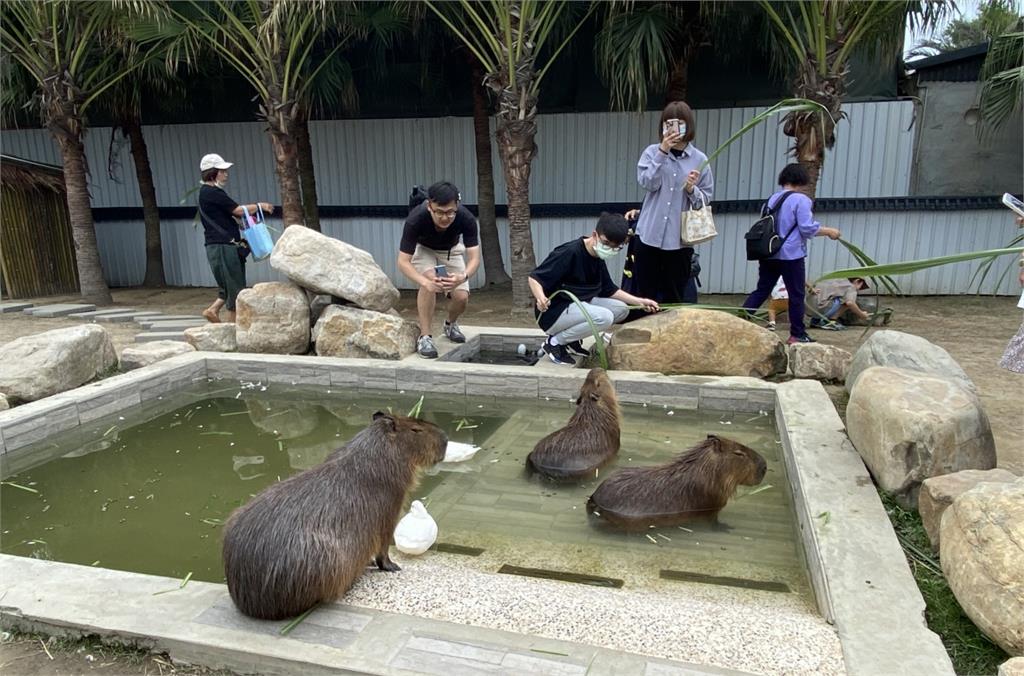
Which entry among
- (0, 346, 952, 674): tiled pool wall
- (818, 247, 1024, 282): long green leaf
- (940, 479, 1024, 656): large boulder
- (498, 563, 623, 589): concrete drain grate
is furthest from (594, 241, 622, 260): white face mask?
(940, 479, 1024, 656): large boulder

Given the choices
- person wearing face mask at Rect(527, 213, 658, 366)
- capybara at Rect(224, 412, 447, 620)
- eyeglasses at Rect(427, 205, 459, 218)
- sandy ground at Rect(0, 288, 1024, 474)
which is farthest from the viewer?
eyeglasses at Rect(427, 205, 459, 218)

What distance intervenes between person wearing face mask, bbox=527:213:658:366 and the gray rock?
114 inches

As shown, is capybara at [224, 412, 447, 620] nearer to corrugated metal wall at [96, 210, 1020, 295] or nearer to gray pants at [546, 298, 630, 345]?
gray pants at [546, 298, 630, 345]

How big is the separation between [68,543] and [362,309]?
3.25 meters

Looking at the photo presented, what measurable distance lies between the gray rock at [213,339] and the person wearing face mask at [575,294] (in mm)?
2885

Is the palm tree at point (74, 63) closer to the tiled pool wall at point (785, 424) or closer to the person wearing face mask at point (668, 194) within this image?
the tiled pool wall at point (785, 424)

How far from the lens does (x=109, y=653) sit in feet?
7.73

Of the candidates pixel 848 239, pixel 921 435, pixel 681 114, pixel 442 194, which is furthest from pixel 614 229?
pixel 848 239

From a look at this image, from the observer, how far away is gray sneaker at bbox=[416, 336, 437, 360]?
19.3 ft

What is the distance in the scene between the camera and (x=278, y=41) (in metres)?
8.25

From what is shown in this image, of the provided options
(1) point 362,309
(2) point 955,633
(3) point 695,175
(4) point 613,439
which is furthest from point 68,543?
(3) point 695,175

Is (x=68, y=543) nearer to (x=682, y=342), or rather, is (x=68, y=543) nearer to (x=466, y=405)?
(x=466, y=405)

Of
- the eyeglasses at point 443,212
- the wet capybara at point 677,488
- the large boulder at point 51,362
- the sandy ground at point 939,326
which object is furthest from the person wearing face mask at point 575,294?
the large boulder at point 51,362

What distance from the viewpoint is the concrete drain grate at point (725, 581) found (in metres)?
2.81
